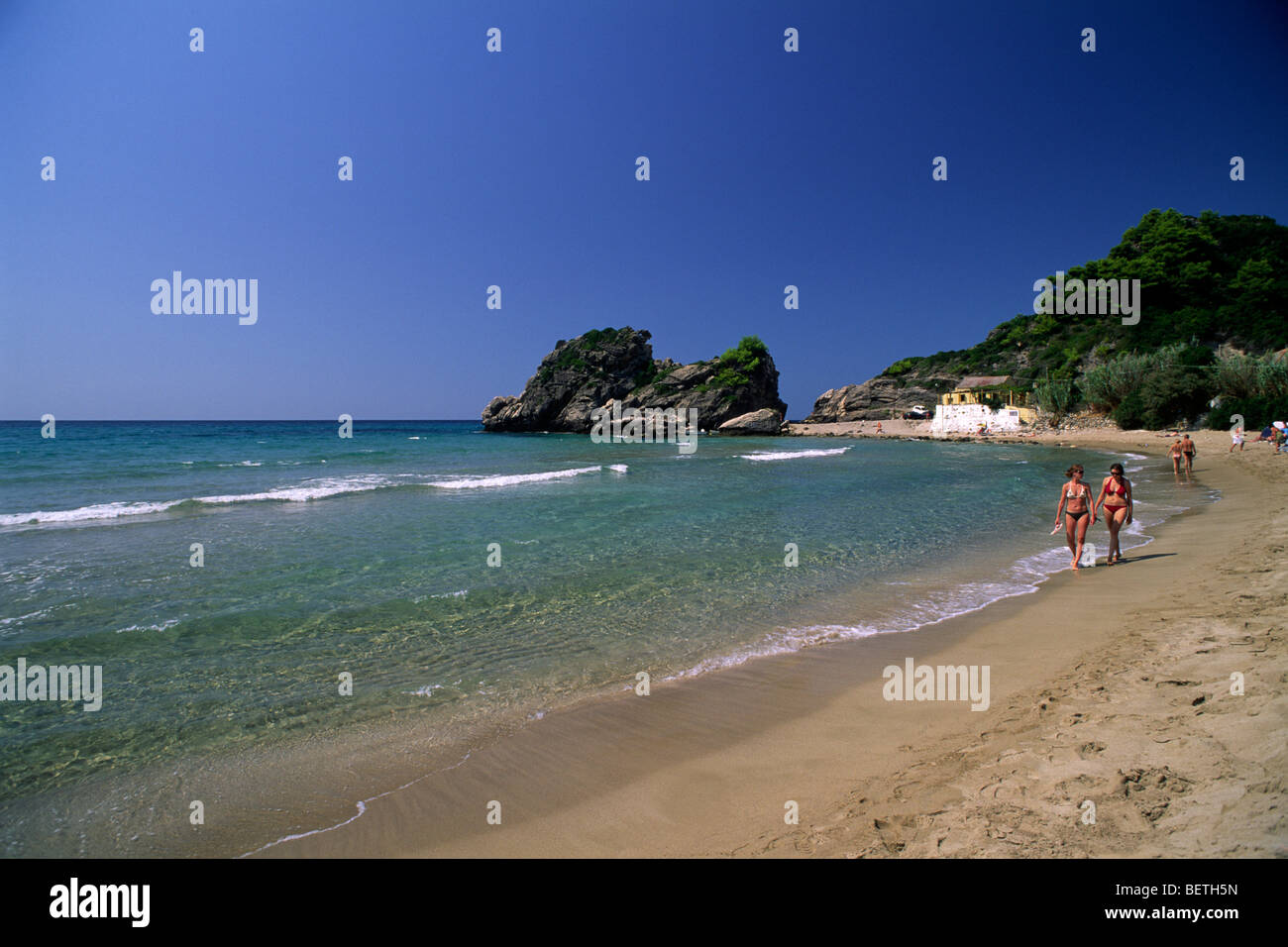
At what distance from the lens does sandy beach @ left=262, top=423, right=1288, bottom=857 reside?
3062 millimetres

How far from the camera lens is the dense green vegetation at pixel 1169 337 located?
39656mm

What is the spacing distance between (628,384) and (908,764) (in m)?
91.6

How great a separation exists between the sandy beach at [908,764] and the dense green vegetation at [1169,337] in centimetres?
3934

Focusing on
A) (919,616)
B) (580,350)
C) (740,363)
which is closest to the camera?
(919,616)

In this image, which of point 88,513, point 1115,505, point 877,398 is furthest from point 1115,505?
point 877,398

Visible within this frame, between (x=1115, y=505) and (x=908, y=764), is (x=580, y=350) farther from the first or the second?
(x=908, y=764)

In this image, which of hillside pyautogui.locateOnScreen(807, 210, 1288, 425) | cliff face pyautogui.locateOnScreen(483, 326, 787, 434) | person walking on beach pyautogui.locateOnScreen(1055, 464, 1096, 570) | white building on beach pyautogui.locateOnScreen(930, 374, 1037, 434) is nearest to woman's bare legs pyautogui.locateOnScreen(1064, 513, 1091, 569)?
person walking on beach pyautogui.locateOnScreen(1055, 464, 1096, 570)

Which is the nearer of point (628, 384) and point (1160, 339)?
point (1160, 339)

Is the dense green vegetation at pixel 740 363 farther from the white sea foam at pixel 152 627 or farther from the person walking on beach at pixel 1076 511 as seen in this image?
the white sea foam at pixel 152 627

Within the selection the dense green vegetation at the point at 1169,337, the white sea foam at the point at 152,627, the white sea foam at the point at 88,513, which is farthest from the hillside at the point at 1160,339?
the white sea foam at the point at 88,513

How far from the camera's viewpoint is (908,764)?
4129 mm

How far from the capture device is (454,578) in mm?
9984
